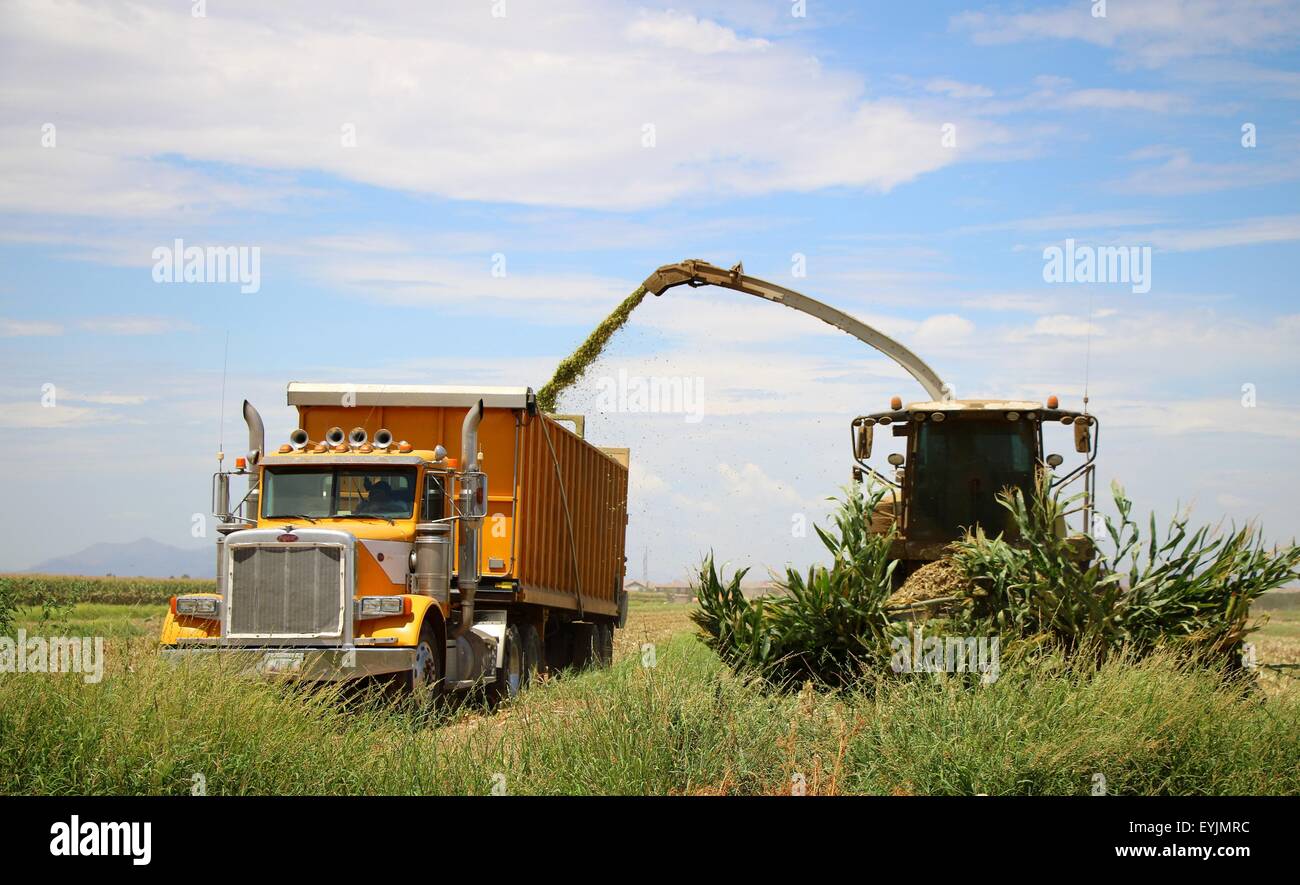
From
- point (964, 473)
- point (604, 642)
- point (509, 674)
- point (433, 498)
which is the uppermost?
point (964, 473)

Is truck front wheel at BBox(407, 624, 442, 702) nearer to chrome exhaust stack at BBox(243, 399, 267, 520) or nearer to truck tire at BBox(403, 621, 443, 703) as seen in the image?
truck tire at BBox(403, 621, 443, 703)

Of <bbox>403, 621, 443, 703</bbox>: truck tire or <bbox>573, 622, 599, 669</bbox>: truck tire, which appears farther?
<bbox>573, 622, 599, 669</bbox>: truck tire

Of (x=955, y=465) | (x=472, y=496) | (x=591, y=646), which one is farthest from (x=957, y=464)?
(x=591, y=646)

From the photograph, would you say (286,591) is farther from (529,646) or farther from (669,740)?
(669,740)

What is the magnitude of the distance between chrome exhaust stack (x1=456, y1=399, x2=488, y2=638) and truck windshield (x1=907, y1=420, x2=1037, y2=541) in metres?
4.54

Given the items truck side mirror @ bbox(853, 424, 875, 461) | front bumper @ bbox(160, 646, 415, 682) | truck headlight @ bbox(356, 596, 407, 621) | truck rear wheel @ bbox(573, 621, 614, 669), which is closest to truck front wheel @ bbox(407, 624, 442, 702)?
front bumper @ bbox(160, 646, 415, 682)

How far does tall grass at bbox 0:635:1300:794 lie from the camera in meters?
Result: 7.74

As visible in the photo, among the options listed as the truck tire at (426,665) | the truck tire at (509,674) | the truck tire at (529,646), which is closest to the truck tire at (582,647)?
the truck tire at (529,646)

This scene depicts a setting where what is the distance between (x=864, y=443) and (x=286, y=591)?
6.00 m

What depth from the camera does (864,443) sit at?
13.3 m

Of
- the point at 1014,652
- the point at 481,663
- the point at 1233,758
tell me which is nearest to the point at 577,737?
the point at 1014,652

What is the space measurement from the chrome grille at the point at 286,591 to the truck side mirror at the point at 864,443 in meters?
5.36

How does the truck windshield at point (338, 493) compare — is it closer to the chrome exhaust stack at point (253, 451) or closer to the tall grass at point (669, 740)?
the chrome exhaust stack at point (253, 451)

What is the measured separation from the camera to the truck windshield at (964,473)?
515 inches
